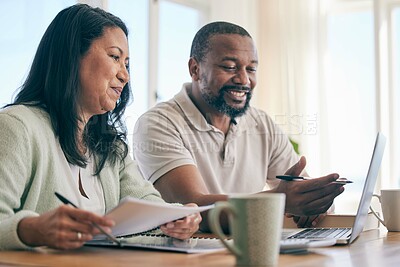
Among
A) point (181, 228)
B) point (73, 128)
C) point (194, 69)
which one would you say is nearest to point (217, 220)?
point (181, 228)

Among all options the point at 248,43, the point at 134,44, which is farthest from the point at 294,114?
the point at 248,43

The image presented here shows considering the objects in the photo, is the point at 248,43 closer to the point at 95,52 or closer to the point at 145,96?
the point at 95,52

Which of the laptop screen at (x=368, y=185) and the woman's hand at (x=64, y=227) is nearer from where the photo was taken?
the woman's hand at (x=64, y=227)

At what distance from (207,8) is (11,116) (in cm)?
342

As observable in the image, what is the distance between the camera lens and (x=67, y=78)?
61.6 inches

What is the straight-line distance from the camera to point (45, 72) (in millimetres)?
1590

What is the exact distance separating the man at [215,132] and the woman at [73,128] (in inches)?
12.9

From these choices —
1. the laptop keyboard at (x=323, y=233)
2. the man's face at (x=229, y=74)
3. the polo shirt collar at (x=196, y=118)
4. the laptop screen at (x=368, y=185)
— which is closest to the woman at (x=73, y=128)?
the laptop keyboard at (x=323, y=233)

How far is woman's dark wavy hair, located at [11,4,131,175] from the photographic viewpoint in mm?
1543

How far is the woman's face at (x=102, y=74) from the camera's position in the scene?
1.62 metres

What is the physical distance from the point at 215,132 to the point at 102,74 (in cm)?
79

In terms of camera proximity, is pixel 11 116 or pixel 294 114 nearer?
pixel 11 116

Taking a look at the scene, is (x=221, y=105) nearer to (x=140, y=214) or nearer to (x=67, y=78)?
(x=67, y=78)

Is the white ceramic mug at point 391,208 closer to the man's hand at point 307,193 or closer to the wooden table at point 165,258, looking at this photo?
the man's hand at point 307,193
